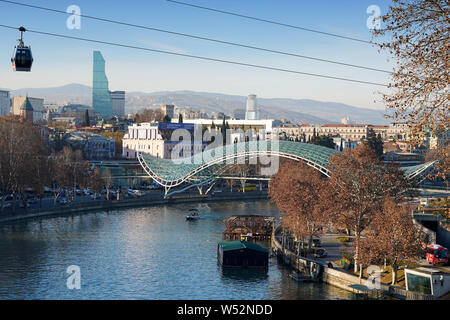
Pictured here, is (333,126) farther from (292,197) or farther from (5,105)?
(292,197)

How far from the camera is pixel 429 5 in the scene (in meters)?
8.20

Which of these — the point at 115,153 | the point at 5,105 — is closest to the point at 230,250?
the point at 115,153

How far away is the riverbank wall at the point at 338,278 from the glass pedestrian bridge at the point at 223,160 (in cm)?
1933

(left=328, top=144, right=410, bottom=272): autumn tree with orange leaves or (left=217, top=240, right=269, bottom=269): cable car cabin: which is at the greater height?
(left=328, top=144, right=410, bottom=272): autumn tree with orange leaves

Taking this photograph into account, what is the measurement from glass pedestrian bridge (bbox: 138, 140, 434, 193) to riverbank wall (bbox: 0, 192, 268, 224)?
70.8 inches

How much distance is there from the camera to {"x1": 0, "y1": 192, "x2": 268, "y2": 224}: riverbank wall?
115 feet

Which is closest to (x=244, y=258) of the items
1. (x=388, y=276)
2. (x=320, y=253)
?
(x=320, y=253)

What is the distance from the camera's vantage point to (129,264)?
23.1m

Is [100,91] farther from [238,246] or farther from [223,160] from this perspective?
[238,246]

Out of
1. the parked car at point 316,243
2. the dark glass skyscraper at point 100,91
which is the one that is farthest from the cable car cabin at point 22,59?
the dark glass skyscraper at point 100,91

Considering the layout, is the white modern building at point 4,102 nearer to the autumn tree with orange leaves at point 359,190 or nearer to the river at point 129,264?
the river at point 129,264

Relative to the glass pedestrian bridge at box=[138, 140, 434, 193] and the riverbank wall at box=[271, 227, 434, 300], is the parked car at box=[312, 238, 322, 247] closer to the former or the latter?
the riverbank wall at box=[271, 227, 434, 300]

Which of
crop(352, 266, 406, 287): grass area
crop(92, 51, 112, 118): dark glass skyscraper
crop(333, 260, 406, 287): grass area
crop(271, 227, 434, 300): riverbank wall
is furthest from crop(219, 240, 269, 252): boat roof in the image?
crop(92, 51, 112, 118): dark glass skyscraper

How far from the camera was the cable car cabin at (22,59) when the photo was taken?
37.3 feet
